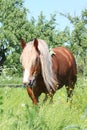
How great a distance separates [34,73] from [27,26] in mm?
50322

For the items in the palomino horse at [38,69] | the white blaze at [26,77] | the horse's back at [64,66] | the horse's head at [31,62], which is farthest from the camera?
the horse's back at [64,66]

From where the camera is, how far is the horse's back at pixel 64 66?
8016 mm

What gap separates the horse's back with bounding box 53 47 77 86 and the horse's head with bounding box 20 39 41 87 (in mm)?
765

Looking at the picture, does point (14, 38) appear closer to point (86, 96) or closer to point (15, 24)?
point (15, 24)

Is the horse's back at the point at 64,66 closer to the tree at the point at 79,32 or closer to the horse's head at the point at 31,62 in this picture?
the horse's head at the point at 31,62

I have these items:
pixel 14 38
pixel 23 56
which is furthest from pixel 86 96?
pixel 14 38

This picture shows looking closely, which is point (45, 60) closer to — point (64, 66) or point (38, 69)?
point (38, 69)

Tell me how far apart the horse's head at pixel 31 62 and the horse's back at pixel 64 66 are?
77 centimetres

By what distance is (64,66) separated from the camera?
8539 millimetres

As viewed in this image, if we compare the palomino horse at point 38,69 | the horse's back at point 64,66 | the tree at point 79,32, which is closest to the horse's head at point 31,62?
the palomino horse at point 38,69

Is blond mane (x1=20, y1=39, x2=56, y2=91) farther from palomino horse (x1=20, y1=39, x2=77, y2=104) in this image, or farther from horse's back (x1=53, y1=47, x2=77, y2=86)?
horse's back (x1=53, y1=47, x2=77, y2=86)

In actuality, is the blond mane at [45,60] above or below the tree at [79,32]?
above

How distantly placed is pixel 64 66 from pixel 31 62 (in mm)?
1823

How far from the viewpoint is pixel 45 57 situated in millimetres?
7082
